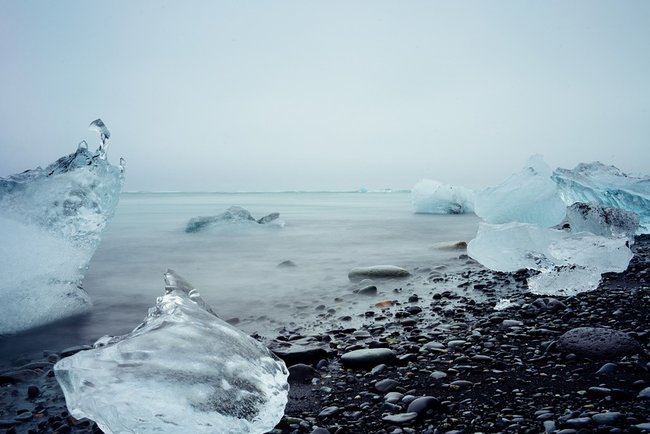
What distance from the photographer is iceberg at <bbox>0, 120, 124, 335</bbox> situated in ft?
11.7

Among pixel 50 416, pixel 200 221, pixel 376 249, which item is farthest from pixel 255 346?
pixel 200 221

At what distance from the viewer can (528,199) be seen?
7.69 metres

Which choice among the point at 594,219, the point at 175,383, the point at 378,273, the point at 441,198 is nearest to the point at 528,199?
the point at 594,219

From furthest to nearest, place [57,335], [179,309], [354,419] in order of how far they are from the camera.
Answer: [57,335]
[179,309]
[354,419]

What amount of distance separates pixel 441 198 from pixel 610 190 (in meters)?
7.87

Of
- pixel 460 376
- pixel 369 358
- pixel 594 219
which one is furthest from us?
pixel 594 219

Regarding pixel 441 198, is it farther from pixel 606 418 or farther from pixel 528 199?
pixel 606 418

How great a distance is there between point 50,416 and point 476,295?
3588 mm

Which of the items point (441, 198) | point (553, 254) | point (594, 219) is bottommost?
point (553, 254)

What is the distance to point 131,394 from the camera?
165cm

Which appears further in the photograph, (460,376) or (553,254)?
(553,254)

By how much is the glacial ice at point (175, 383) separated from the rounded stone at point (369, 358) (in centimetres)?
46

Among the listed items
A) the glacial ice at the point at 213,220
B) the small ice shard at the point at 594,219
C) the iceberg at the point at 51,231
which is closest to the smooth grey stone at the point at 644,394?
the iceberg at the point at 51,231

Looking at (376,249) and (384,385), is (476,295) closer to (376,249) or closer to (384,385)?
(384,385)
